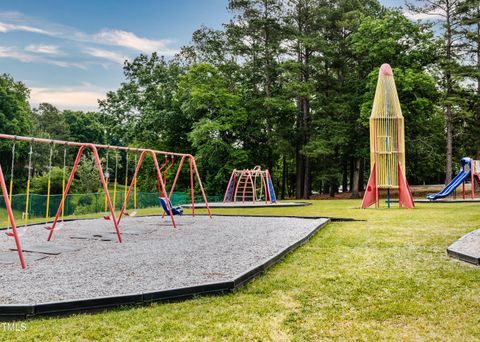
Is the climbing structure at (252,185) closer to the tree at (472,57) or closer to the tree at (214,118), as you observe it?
the tree at (214,118)

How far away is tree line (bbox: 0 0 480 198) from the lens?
27297mm

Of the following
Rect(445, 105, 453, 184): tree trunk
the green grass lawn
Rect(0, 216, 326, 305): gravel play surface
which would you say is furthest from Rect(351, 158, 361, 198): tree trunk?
the green grass lawn

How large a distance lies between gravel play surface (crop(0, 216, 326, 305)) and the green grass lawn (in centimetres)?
49

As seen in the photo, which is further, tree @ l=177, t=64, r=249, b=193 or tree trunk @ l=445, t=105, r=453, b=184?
tree @ l=177, t=64, r=249, b=193

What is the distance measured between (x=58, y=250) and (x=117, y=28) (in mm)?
15832

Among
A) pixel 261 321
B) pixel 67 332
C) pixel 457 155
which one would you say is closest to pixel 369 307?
pixel 261 321

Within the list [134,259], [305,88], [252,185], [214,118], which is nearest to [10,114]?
[214,118]

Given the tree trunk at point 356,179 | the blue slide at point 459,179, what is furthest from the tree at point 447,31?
the blue slide at point 459,179

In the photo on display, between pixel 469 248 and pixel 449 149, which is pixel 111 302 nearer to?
pixel 469 248

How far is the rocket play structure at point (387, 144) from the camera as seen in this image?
1617 centimetres

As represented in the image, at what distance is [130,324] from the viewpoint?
11.3 ft

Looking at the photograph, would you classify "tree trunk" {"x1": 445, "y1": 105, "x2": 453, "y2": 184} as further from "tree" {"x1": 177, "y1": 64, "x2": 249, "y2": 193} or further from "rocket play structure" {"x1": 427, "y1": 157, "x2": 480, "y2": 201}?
"tree" {"x1": 177, "y1": 64, "x2": 249, "y2": 193}

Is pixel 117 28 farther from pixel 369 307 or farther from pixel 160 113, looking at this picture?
pixel 369 307

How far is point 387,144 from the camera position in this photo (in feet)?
53.1
